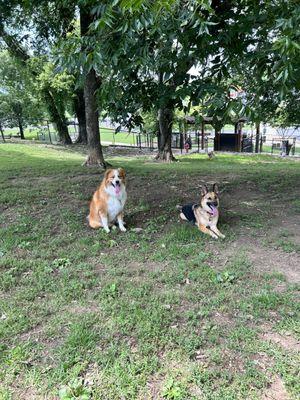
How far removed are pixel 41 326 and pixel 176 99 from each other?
3.06 metres

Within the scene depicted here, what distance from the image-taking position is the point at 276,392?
2.34m

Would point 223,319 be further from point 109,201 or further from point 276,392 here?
point 109,201

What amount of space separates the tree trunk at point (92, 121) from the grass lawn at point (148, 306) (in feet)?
14.5

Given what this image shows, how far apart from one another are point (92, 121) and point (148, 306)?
7601 millimetres

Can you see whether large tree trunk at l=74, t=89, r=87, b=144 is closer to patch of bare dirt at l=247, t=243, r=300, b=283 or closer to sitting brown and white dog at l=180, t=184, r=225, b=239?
sitting brown and white dog at l=180, t=184, r=225, b=239

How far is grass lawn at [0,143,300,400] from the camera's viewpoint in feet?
8.05

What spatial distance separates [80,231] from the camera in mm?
5207

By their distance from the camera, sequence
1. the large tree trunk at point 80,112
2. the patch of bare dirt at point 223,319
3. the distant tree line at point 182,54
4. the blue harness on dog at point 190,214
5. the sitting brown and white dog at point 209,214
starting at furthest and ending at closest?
the large tree trunk at point 80,112, the blue harness on dog at point 190,214, the sitting brown and white dog at point 209,214, the patch of bare dirt at point 223,319, the distant tree line at point 182,54

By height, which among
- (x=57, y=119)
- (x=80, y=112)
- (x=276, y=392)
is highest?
(x=80, y=112)

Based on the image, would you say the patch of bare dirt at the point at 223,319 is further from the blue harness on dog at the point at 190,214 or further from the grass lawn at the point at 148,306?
the blue harness on dog at the point at 190,214

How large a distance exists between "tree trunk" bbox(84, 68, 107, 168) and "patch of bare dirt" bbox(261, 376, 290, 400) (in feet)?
25.6

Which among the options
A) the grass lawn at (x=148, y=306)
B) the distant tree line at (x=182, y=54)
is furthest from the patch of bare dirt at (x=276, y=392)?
the distant tree line at (x=182, y=54)

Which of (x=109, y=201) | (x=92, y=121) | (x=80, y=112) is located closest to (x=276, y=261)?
(x=109, y=201)

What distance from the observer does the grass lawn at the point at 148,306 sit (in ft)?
8.05
